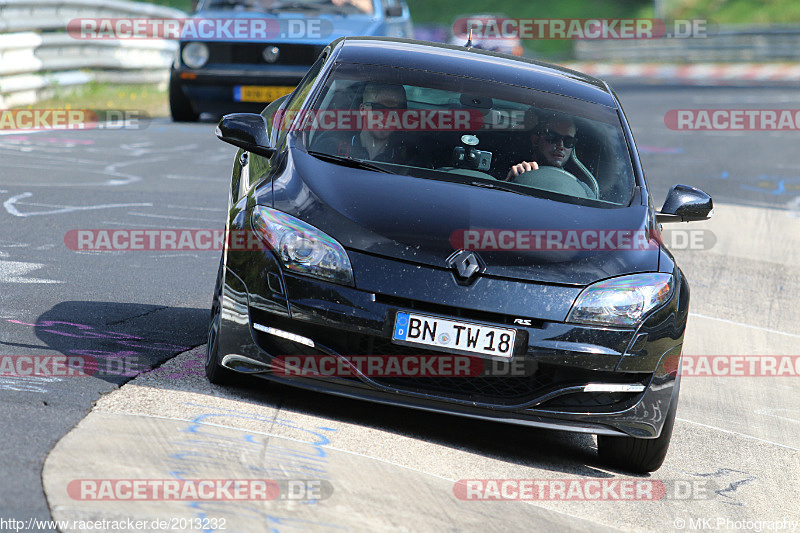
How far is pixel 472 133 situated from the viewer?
5.58 m

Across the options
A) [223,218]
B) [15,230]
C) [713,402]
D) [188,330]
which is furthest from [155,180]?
[713,402]

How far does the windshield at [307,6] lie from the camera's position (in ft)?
44.9

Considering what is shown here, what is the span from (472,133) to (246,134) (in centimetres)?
106

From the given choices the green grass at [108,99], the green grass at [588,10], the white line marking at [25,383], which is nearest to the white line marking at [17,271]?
the white line marking at [25,383]

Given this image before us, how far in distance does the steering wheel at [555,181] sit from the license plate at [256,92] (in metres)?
8.77

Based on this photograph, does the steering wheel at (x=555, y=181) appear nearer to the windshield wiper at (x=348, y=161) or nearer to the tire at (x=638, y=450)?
the windshield wiper at (x=348, y=161)

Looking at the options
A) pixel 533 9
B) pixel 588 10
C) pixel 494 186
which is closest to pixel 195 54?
pixel 494 186

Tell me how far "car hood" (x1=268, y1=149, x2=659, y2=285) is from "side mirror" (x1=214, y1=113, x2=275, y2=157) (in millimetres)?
228

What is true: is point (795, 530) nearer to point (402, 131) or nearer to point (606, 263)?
point (606, 263)

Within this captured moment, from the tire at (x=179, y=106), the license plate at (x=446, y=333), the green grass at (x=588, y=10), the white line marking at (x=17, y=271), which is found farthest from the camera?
the green grass at (x=588, y=10)

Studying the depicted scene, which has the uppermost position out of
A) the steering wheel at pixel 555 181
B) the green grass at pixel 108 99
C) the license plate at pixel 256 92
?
the steering wheel at pixel 555 181

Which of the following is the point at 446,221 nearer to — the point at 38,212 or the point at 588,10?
the point at 38,212

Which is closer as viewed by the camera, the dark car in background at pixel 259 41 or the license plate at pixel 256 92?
the dark car in background at pixel 259 41

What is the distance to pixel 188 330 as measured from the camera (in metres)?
5.86
